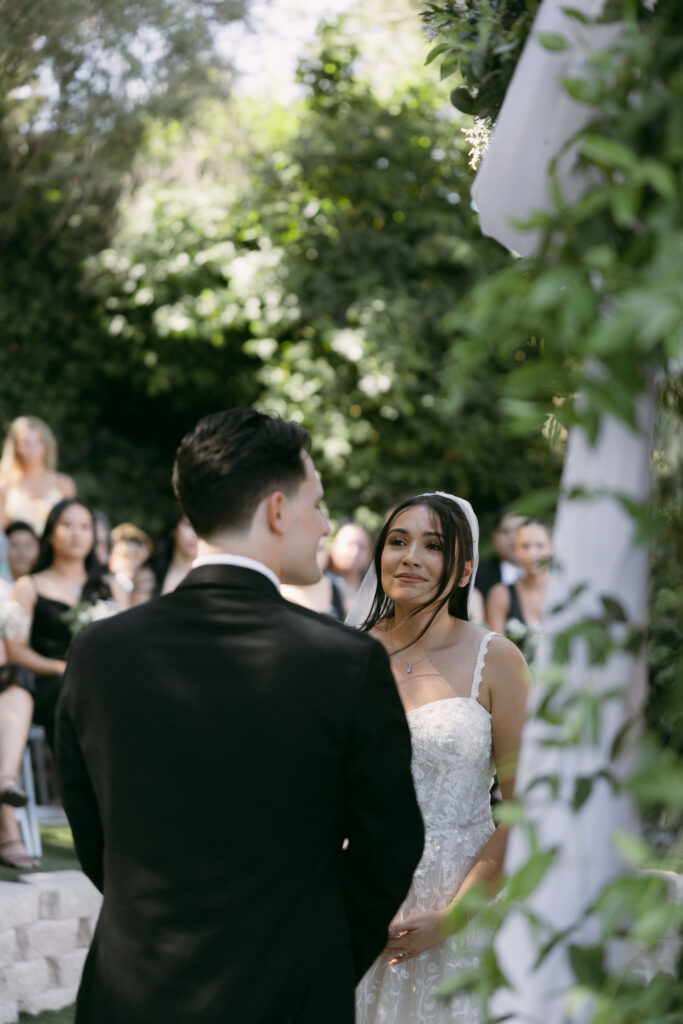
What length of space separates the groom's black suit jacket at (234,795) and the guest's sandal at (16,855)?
10.8 feet

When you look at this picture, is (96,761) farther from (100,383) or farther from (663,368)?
(100,383)

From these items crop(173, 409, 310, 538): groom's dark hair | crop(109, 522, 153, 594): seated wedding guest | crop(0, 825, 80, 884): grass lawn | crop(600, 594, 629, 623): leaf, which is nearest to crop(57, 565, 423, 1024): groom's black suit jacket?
crop(173, 409, 310, 538): groom's dark hair

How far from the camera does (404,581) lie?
3109 mm

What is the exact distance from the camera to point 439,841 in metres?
3.01

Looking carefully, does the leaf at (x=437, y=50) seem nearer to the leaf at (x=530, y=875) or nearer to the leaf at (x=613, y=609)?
the leaf at (x=613, y=609)

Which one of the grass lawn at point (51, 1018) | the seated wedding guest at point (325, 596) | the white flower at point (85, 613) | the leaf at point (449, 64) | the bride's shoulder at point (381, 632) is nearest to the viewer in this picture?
the leaf at point (449, 64)

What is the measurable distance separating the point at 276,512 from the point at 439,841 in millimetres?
1369

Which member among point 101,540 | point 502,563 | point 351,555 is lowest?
point 502,563

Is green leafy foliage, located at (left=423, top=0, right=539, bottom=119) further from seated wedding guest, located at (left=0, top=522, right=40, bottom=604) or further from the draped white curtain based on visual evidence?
seated wedding guest, located at (left=0, top=522, right=40, bottom=604)

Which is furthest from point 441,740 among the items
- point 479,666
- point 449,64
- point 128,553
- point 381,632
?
point 128,553

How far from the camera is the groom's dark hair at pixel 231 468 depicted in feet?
6.58

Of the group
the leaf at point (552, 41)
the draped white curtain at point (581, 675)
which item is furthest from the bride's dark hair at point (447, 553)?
the leaf at point (552, 41)

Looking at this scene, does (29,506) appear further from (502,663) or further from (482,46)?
(482,46)

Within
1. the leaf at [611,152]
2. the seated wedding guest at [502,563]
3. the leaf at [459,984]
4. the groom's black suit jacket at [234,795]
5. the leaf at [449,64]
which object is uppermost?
the leaf at [611,152]
